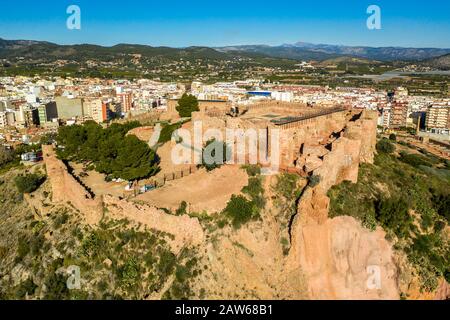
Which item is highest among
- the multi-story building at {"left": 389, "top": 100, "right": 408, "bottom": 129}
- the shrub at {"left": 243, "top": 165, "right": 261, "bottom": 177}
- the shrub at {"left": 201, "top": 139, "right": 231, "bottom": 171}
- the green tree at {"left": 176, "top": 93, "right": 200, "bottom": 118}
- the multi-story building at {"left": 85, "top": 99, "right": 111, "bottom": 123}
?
the green tree at {"left": 176, "top": 93, "right": 200, "bottom": 118}

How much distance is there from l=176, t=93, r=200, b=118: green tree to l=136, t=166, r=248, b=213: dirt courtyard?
57.8 feet

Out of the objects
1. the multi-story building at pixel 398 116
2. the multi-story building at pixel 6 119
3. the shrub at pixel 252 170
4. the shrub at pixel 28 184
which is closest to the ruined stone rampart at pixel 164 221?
the shrub at pixel 252 170

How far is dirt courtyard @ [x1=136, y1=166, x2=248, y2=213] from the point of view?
63.1 ft

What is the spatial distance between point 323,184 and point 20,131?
179 ft

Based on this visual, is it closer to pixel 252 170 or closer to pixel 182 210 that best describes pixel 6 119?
pixel 252 170

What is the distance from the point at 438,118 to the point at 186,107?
56.9m

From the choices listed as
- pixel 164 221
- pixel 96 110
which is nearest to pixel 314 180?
pixel 164 221

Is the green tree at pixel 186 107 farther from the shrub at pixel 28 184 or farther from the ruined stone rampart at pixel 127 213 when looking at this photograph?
the ruined stone rampart at pixel 127 213

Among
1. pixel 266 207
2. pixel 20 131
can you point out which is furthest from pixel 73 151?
pixel 20 131

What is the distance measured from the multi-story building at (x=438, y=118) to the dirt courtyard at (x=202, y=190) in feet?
212

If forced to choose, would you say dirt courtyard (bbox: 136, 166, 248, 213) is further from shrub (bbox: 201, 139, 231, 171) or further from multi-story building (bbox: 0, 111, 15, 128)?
multi-story building (bbox: 0, 111, 15, 128)

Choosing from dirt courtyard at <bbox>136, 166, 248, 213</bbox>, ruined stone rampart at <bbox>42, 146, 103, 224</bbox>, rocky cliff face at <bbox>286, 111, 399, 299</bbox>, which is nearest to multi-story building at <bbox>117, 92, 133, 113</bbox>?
ruined stone rampart at <bbox>42, 146, 103, 224</bbox>

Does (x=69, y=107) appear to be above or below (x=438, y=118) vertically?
above

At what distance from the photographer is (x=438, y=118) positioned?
7662cm
